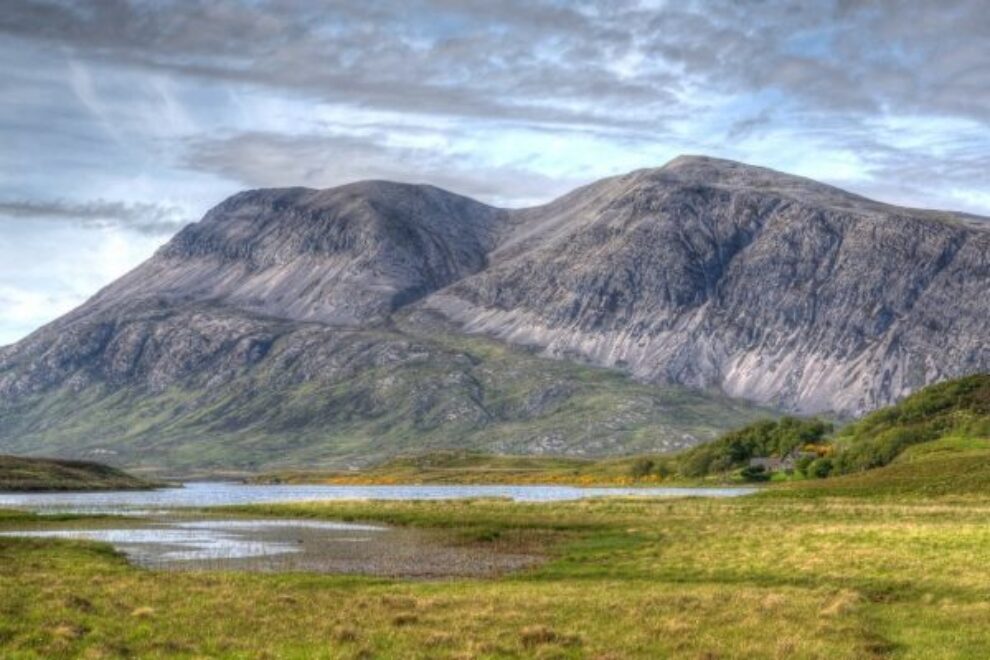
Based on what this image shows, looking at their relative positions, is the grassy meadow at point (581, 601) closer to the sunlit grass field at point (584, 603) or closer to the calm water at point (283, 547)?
the sunlit grass field at point (584, 603)

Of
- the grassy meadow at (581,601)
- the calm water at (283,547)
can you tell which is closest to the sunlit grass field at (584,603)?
the grassy meadow at (581,601)

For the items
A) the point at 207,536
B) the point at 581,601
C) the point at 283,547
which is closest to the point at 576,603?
the point at 581,601

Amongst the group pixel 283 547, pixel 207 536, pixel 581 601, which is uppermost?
pixel 581 601

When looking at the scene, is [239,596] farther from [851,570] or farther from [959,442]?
[959,442]

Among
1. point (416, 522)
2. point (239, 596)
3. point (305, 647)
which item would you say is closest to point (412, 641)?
point (305, 647)

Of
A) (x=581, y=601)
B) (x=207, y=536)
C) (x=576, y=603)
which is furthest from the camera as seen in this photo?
(x=207, y=536)

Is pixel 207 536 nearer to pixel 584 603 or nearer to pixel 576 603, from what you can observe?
pixel 576 603

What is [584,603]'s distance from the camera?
45156 mm

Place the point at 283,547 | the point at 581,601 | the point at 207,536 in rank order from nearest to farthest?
the point at 581,601 → the point at 283,547 → the point at 207,536

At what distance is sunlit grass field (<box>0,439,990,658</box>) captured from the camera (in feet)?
115

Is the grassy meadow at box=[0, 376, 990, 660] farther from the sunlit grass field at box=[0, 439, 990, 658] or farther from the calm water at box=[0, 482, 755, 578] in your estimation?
the calm water at box=[0, 482, 755, 578]

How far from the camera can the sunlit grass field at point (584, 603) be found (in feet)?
115

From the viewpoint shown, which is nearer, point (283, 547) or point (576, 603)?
point (576, 603)

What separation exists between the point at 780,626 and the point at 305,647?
56.2 ft
